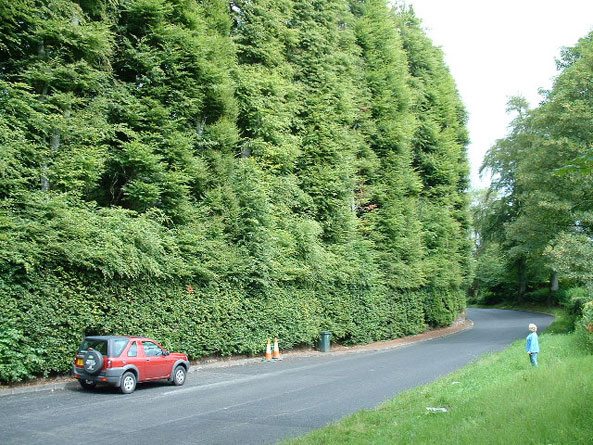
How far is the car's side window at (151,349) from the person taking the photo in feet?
46.0

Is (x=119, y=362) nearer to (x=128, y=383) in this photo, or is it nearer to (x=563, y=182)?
(x=128, y=383)

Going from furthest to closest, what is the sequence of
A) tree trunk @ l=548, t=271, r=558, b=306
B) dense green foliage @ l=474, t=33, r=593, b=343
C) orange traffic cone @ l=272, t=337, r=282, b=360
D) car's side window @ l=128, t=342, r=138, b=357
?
tree trunk @ l=548, t=271, r=558, b=306
dense green foliage @ l=474, t=33, r=593, b=343
orange traffic cone @ l=272, t=337, r=282, b=360
car's side window @ l=128, t=342, r=138, b=357

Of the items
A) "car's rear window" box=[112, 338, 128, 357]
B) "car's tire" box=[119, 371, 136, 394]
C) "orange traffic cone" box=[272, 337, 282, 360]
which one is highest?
"car's rear window" box=[112, 338, 128, 357]

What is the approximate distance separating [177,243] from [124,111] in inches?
215

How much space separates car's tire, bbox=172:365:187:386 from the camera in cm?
1475

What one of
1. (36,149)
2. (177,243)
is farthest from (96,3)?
(177,243)

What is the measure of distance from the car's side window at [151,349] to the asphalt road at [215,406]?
100cm

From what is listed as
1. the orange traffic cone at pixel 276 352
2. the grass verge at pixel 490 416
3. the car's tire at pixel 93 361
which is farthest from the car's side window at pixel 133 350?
the orange traffic cone at pixel 276 352

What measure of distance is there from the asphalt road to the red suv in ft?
1.29

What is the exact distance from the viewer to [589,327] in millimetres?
15281

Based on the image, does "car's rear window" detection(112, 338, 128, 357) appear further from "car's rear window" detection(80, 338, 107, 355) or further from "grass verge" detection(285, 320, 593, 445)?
"grass verge" detection(285, 320, 593, 445)

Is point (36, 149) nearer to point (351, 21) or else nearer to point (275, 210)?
point (275, 210)

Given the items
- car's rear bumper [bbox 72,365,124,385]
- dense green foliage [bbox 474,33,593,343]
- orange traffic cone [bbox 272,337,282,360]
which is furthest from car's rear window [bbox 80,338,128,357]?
dense green foliage [bbox 474,33,593,343]

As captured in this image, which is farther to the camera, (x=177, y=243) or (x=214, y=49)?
(x=214, y=49)
